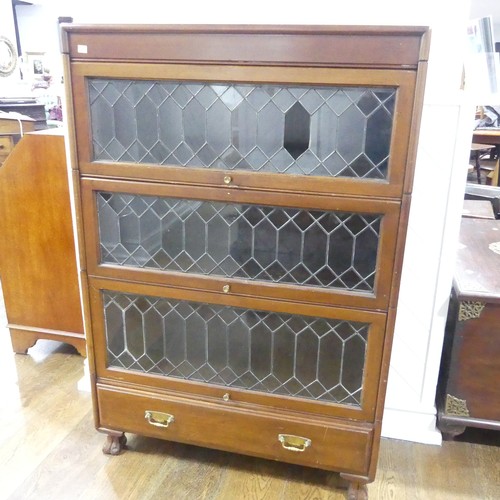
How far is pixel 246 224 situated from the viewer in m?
1.32

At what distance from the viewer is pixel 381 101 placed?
1.15m

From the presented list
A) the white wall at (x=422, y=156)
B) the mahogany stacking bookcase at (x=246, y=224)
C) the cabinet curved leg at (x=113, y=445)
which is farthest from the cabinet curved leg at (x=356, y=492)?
the cabinet curved leg at (x=113, y=445)

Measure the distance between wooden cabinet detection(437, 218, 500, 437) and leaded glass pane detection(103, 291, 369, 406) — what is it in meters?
0.45

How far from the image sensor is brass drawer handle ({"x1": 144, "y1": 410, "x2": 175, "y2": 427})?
1549mm

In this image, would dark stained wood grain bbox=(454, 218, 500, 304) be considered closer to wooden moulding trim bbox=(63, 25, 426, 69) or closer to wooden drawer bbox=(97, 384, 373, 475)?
wooden drawer bbox=(97, 384, 373, 475)

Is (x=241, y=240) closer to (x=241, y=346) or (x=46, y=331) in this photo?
(x=241, y=346)

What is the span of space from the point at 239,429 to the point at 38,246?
1159 millimetres

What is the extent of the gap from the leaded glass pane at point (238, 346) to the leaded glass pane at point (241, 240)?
12 cm

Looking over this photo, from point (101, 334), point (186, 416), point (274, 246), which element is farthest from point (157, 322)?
point (274, 246)

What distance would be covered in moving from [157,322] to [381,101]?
34.7 inches

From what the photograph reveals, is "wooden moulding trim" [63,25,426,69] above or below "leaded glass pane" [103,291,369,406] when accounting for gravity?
above

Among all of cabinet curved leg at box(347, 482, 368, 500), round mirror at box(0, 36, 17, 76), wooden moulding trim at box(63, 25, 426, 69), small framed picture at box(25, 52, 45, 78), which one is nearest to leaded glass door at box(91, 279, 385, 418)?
cabinet curved leg at box(347, 482, 368, 500)

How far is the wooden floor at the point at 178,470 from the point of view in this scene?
1.54 m

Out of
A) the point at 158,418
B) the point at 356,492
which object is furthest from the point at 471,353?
the point at 158,418
